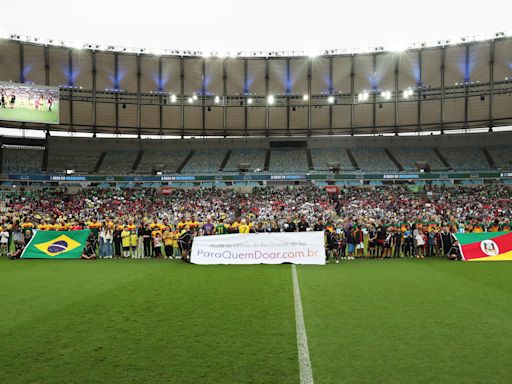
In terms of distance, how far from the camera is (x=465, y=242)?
1805 cm

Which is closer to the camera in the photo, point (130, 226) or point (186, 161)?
point (130, 226)

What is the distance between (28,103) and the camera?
40.5 meters

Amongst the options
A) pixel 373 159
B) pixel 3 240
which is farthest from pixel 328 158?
pixel 3 240

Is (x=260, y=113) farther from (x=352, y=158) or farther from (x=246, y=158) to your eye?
(x=352, y=158)

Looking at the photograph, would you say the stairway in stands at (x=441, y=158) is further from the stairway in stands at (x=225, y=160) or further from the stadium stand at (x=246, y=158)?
the stairway in stands at (x=225, y=160)

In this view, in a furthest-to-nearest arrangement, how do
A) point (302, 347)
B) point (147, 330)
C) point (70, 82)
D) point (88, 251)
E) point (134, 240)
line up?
point (70, 82) < point (134, 240) < point (88, 251) < point (147, 330) < point (302, 347)

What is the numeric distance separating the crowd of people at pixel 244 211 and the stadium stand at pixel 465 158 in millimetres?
4570

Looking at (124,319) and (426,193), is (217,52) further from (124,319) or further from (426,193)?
(124,319)

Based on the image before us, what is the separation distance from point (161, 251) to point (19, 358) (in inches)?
562

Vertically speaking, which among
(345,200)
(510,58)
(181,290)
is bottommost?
(181,290)

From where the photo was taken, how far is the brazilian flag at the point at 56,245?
1894cm

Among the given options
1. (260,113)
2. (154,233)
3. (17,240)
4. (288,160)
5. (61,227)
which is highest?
(260,113)

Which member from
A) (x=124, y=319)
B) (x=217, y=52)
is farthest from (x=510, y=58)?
(x=124, y=319)

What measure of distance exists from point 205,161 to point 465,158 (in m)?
30.6
